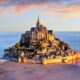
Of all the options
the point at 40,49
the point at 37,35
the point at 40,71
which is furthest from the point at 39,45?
the point at 40,71

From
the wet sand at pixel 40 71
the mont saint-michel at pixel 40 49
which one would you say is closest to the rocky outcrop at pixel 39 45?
the mont saint-michel at pixel 40 49

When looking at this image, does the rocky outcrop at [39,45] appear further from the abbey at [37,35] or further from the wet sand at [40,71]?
the wet sand at [40,71]

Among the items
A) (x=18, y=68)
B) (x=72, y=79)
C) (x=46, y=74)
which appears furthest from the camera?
(x=18, y=68)

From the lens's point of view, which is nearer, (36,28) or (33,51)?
(33,51)

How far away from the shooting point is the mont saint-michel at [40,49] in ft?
61.6

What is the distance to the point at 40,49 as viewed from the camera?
20.5 meters

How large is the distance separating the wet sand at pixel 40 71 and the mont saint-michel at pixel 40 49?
894 millimetres

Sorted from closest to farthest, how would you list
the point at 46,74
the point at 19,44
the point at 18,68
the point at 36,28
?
Result: 1. the point at 46,74
2. the point at 18,68
3. the point at 19,44
4. the point at 36,28

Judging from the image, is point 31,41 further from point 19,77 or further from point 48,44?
point 19,77

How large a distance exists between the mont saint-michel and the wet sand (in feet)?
2.93

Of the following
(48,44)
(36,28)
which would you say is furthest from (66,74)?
(36,28)

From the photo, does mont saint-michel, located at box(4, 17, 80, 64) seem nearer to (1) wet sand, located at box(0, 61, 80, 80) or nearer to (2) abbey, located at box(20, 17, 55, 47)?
(2) abbey, located at box(20, 17, 55, 47)

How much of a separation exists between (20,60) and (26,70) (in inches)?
99.3

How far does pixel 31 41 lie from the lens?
891 inches
